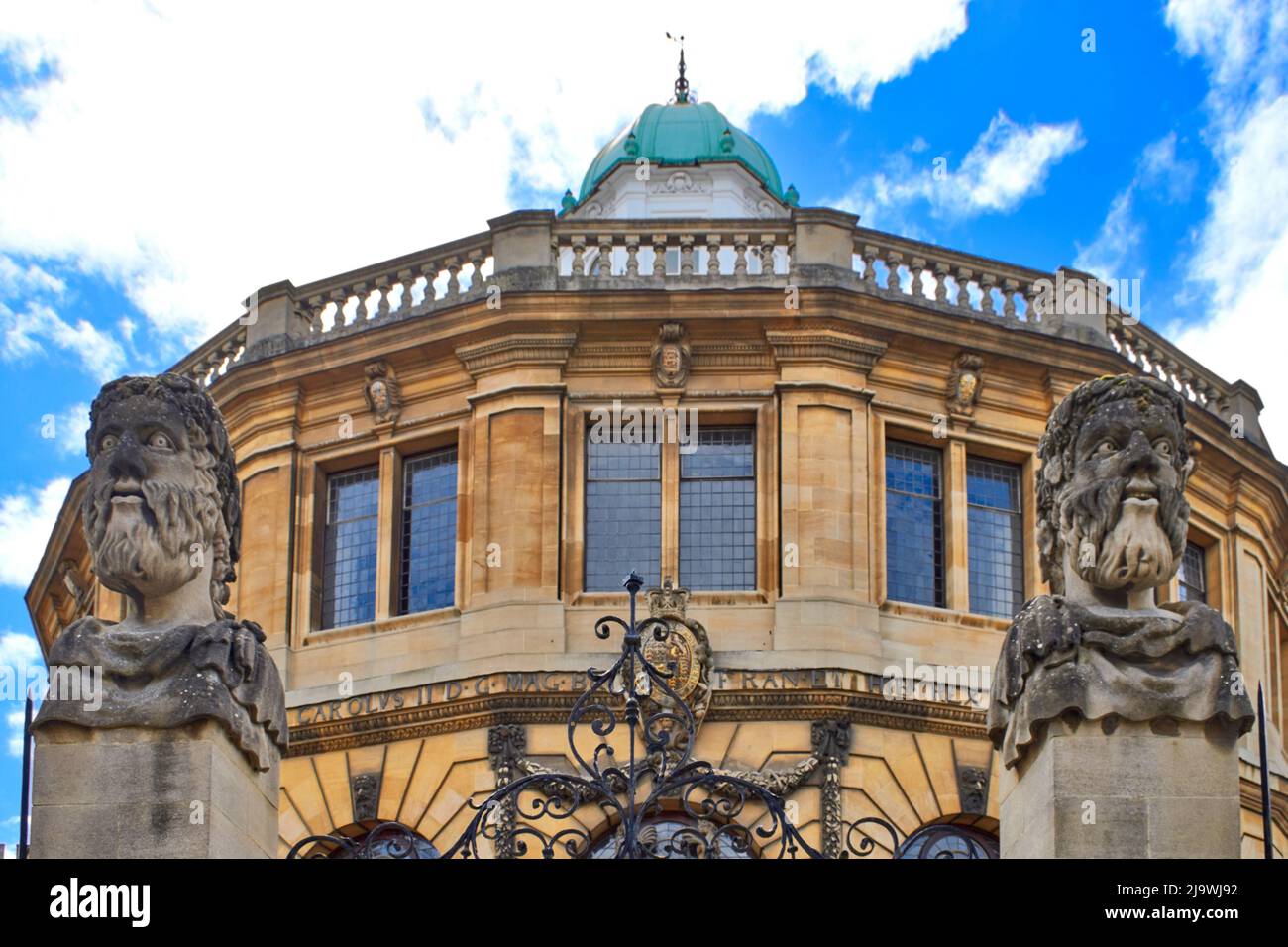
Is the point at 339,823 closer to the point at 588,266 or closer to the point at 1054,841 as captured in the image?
the point at 588,266

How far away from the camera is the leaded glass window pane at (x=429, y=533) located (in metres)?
37.1

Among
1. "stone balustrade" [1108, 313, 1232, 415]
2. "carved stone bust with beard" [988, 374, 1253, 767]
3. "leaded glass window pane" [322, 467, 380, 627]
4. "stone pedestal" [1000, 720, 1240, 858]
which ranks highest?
"stone balustrade" [1108, 313, 1232, 415]

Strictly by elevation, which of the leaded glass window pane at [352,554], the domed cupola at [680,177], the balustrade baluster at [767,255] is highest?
the domed cupola at [680,177]

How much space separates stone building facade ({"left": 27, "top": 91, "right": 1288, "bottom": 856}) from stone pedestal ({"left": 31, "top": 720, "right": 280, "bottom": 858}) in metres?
19.5

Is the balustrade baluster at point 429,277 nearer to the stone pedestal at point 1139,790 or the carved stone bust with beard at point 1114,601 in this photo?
the carved stone bust with beard at point 1114,601

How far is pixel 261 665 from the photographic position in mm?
15922

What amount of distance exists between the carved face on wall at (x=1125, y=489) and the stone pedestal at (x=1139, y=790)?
3.14 feet

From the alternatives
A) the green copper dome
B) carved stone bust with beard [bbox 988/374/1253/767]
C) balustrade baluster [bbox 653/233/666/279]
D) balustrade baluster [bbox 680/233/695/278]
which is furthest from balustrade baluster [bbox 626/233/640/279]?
carved stone bust with beard [bbox 988/374/1253/767]

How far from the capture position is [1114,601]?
51.4ft

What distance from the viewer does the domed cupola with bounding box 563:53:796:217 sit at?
46.0 metres

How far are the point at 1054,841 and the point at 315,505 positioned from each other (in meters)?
24.3

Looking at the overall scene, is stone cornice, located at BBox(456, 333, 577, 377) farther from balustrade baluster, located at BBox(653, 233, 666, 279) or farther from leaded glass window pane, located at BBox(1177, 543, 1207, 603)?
leaded glass window pane, located at BBox(1177, 543, 1207, 603)

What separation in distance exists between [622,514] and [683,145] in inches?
473

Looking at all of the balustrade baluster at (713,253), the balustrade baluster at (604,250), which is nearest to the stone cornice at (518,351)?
the balustrade baluster at (604,250)
